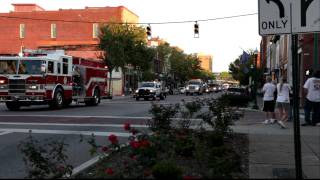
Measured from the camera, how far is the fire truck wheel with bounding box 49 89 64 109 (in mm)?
28594

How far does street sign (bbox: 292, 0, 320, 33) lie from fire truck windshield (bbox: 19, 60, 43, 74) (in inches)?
838

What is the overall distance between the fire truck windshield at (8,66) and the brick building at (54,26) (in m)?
51.6

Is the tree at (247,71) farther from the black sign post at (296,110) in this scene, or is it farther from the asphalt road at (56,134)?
the black sign post at (296,110)

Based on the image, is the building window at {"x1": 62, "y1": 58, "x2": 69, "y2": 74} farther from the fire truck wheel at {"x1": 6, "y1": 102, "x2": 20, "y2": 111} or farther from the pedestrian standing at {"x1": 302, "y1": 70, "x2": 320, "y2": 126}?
the pedestrian standing at {"x1": 302, "y1": 70, "x2": 320, "y2": 126}

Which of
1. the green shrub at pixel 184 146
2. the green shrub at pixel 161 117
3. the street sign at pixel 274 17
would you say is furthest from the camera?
the green shrub at pixel 161 117

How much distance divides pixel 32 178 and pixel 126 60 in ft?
190

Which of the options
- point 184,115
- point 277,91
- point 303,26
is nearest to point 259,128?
point 277,91

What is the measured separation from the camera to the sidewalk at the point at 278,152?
28.7 ft

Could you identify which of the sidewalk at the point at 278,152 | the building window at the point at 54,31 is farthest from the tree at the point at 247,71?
the building window at the point at 54,31

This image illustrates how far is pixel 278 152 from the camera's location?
11.1 metres

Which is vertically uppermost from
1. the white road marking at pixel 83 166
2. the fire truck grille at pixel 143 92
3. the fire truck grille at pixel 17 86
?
the fire truck grille at pixel 17 86

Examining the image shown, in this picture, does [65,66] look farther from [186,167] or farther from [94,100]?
[186,167]

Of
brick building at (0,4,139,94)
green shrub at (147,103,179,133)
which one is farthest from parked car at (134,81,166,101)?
green shrub at (147,103,179,133)

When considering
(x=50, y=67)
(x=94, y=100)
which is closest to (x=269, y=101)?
(x=50, y=67)
